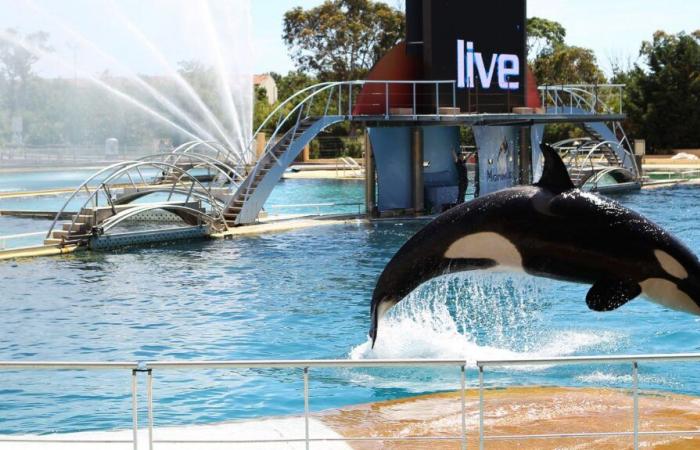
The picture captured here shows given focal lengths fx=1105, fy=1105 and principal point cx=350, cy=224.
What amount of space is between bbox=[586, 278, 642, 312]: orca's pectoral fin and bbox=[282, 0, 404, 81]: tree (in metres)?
64.2

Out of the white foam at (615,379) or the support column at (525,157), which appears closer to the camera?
the white foam at (615,379)

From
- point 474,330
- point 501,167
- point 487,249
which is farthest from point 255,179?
point 487,249

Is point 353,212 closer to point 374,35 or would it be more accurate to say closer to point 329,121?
point 329,121

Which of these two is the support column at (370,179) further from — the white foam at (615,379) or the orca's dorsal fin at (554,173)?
the orca's dorsal fin at (554,173)

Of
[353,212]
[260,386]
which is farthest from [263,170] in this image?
[260,386]

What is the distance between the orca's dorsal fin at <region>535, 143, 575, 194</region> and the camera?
313 inches

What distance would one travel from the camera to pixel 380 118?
26.1 m

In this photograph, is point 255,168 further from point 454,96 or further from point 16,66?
point 16,66

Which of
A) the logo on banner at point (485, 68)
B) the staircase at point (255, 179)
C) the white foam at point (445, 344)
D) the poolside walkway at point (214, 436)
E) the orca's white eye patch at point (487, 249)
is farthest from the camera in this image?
the logo on banner at point (485, 68)

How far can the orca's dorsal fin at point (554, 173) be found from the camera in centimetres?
796

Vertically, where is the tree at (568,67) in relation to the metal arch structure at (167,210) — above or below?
above

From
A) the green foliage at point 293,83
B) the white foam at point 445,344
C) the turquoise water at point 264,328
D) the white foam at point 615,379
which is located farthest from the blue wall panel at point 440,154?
the green foliage at point 293,83

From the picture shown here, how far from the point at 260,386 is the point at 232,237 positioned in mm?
12737

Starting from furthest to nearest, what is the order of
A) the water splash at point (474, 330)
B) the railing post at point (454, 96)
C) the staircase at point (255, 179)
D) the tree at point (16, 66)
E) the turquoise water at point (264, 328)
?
the tree at point (16, 66), the railing post at point (454, 96), the staircase at point (255, 179), the water splash at point (474, 330), the turquoise water at point (264, 328)
